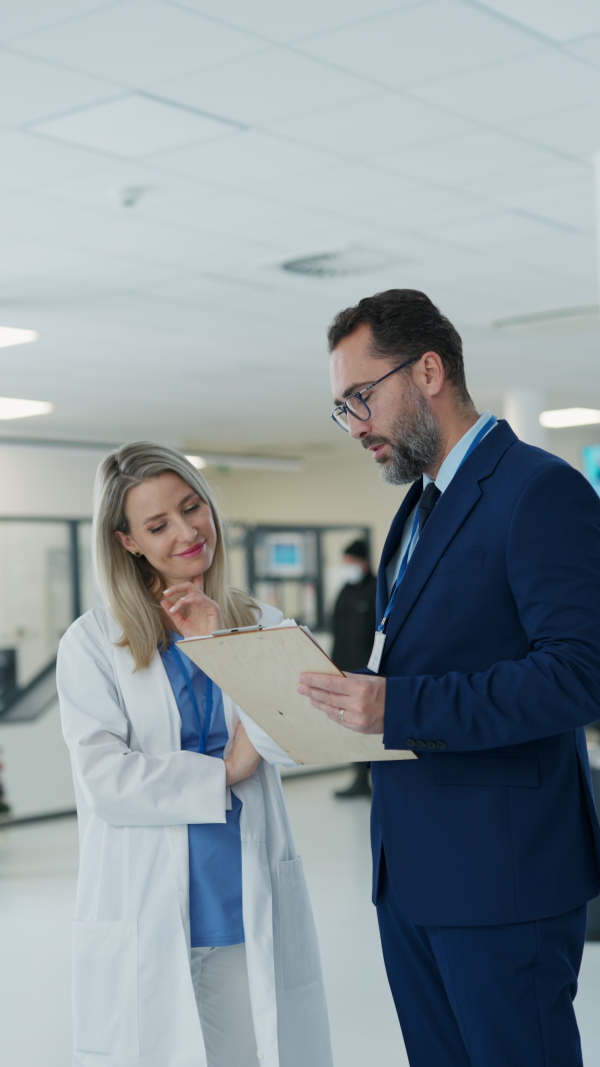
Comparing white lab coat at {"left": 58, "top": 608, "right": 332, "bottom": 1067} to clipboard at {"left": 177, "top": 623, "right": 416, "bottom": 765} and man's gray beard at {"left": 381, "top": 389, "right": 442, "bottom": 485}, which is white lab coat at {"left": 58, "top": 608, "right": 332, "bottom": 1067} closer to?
clipboard at {"left": 177, "top": 623, "right": 416, "bottom": 765}

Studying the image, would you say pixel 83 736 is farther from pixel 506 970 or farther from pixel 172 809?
pixel 506 970

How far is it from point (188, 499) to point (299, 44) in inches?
63.1

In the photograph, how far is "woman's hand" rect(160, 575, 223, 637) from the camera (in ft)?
7.33

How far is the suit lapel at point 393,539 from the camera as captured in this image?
1993 mm

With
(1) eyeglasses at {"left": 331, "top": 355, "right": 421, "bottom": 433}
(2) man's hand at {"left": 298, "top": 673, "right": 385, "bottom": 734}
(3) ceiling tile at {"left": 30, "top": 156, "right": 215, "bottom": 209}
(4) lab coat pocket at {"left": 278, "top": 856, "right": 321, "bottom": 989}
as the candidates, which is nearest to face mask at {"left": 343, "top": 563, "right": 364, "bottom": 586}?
(3) ceiling tile at {"left": 30, "top": 156, "right": 215, "bottom": 209}

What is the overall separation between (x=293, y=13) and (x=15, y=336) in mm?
3905

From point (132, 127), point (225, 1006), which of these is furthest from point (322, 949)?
point (132, 127)

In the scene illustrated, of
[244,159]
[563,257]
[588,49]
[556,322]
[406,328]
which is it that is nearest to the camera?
[406,328]

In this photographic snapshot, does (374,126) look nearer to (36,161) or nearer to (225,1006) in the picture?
(36,161)

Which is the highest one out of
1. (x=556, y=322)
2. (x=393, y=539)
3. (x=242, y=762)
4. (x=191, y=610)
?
(x=556, y=322)

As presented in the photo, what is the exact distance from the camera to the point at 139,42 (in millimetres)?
3238

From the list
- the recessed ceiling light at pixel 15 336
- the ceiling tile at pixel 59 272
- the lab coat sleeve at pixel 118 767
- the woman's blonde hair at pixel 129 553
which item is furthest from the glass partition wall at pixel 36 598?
the lab coat sleeve at pixel 118 767

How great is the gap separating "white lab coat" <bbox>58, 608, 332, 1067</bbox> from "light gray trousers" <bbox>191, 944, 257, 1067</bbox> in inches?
3.0

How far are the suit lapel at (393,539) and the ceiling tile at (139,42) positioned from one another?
5.68 ft
